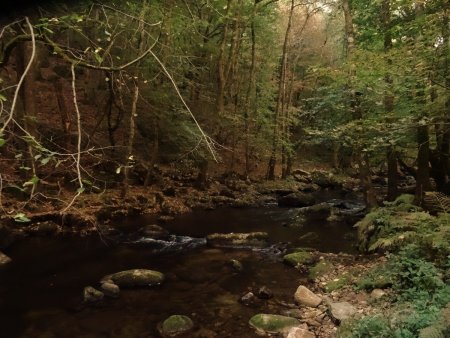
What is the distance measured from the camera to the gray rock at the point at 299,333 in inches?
229

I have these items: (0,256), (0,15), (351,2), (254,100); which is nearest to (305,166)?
(254,100)

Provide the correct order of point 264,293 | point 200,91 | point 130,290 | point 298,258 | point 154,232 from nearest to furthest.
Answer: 1. point 264,293
2. point 130,290
3. point 298,258
4. point 154,232
5. point 200,91

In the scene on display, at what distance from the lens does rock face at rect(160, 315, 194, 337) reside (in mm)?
6152

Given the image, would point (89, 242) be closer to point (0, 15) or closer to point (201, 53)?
point (0, 15)

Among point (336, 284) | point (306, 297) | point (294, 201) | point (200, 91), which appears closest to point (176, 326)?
point (306, 297)

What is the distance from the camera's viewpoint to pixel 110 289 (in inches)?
297

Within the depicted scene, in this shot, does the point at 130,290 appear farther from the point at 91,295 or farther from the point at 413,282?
the point at 413,282

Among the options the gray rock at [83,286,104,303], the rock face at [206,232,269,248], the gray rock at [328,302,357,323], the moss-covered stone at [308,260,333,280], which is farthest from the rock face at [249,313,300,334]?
the rock face at [206,232,269,248]

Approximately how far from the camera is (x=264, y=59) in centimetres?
2653

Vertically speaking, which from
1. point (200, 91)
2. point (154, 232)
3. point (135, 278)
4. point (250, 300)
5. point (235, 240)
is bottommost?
point (250, 300)

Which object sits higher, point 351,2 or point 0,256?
point 351,2

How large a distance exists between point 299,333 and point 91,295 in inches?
154

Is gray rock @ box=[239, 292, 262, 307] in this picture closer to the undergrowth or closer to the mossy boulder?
the undergrowth

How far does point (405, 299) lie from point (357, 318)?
872mm
